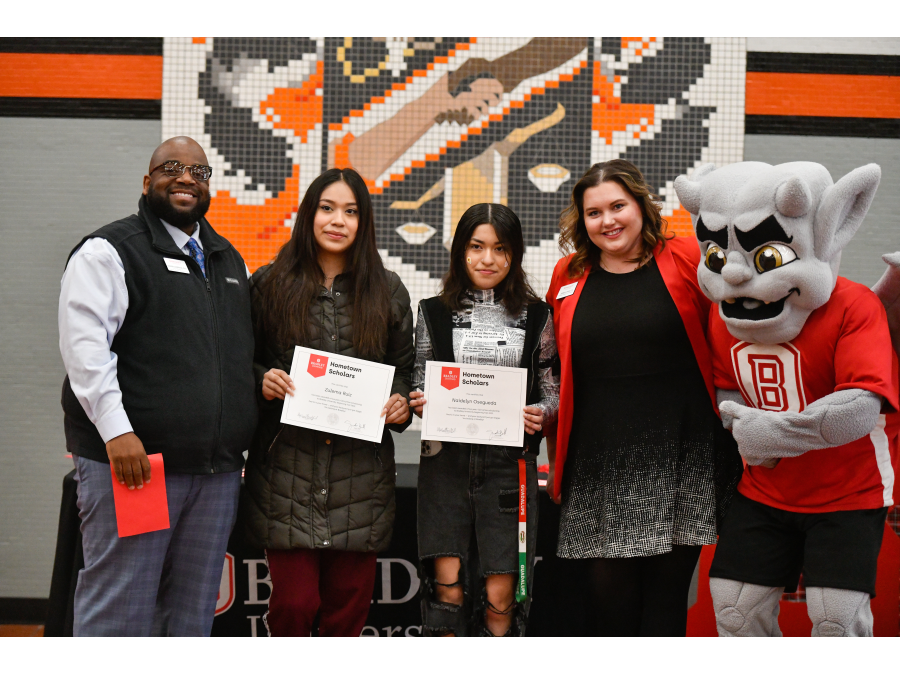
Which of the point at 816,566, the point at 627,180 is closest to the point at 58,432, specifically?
the point at 627,180

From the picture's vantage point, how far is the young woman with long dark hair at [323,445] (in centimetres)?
213

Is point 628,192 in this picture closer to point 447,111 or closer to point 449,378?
point 449,378

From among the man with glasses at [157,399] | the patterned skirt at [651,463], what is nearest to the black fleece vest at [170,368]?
the man with glasses at [157,399]

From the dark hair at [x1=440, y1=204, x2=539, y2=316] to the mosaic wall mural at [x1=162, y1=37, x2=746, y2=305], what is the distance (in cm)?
161

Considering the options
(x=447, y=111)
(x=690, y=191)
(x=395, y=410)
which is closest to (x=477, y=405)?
(x=395, y=410)

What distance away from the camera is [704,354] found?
→ 6.86 ft

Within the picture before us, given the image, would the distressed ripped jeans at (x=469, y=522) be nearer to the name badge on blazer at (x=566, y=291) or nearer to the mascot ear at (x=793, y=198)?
the name badge on blazer at (x=566, y=291)

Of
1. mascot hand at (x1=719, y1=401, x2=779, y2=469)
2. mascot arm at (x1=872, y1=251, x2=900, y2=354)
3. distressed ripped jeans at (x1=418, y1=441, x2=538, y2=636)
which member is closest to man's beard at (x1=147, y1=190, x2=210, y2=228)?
distressed ripped jeans at (x1=418, y1=441, x2=538, y2=636)

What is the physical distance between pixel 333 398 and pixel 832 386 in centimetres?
138

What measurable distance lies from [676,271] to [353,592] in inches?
54.4

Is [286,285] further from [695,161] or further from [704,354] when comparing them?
[695,161]

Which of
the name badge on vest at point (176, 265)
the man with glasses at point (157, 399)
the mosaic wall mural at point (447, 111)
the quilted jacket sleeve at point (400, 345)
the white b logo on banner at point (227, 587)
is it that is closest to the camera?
the man with glasses at point (157, 399)

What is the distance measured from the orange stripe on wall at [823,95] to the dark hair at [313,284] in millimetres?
2579

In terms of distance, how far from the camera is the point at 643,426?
207 cm
